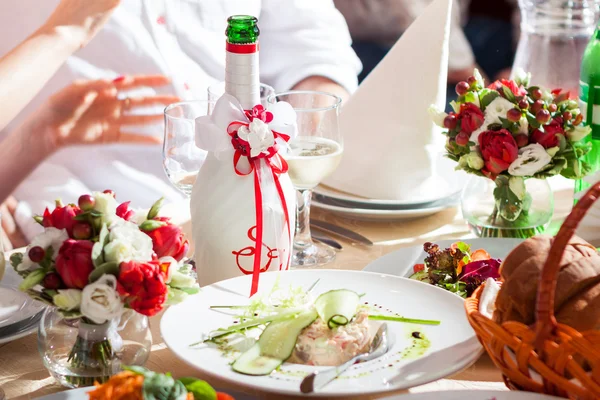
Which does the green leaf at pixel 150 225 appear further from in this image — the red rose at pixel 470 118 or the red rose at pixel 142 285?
the red rose at pixel 470 118

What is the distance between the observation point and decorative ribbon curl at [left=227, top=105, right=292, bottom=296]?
2.79ft

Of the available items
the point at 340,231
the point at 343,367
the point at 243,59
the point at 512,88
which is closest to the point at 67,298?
the point at 343,367

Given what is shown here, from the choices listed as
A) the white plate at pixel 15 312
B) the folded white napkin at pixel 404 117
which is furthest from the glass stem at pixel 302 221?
the white plate at pixel 15 312

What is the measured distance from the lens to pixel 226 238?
2.84 ft

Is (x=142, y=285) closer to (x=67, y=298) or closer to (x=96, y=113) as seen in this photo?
(x=67, y=298)

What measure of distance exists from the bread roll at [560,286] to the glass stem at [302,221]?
0.43 metres

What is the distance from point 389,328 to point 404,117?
471 millimetres

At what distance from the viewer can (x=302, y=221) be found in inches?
42.1

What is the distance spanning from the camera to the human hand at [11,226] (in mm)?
1552

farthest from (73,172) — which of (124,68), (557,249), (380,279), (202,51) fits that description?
(557,249)

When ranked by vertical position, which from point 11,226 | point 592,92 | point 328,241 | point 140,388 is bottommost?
point 11,226

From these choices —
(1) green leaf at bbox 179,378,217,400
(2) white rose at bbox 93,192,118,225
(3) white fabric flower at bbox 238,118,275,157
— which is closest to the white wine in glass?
(3) white fabric flower at bbox 238,118,275,157

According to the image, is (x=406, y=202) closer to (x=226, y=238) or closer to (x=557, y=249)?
(x=226, y=238)

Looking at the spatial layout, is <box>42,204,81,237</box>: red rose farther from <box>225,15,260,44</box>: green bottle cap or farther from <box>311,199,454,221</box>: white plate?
<box>311,199,454,221</box>: white plate
